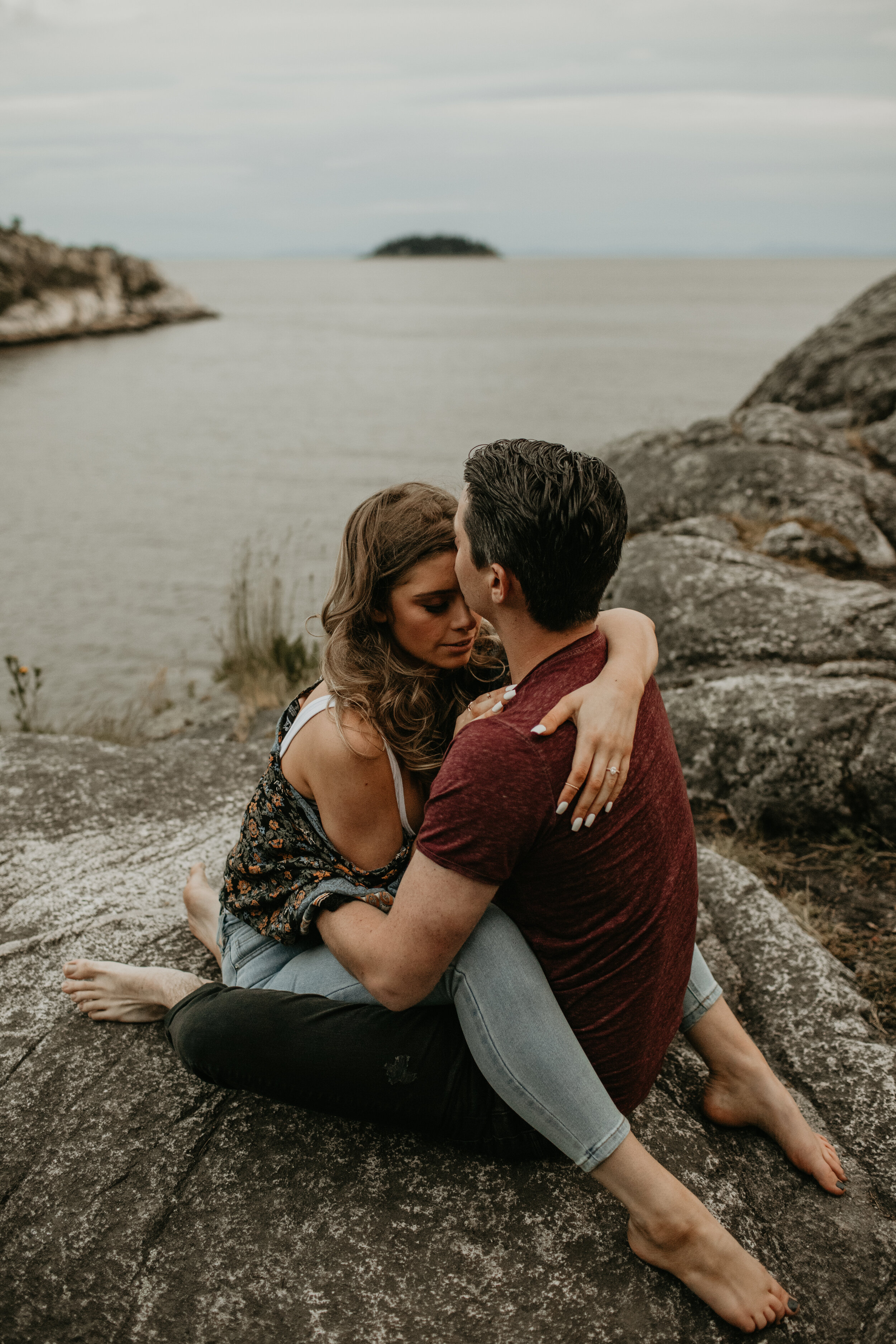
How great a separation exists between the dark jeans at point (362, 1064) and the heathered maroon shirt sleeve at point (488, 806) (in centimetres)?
60

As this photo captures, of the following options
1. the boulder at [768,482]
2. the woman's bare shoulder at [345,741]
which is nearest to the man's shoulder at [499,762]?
the woman's bare shoulder at [345,741]

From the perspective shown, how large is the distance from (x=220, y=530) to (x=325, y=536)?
1.63 metres

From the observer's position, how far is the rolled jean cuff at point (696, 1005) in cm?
254

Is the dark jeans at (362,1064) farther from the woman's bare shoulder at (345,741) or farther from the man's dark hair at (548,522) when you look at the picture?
the man's dark hair at (548,522)

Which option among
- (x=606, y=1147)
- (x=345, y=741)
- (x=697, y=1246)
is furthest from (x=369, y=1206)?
(x=345, y=741)

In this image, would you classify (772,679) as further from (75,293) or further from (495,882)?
(75,293)

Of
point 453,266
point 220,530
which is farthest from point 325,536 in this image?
point 453,266

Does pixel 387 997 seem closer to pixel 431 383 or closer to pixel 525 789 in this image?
pixel 525 789

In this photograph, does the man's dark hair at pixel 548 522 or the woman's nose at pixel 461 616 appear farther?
the woman's nose at pixel 461 616

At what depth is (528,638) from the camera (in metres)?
2.11

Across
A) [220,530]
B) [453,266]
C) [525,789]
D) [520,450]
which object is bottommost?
[220,530]

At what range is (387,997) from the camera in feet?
6.76

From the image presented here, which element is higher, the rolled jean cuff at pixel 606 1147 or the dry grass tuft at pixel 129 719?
the rolled jean cuff at pixel 606 1147

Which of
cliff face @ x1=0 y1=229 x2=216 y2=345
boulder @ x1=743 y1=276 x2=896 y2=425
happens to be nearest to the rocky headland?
boulder @ x1=743 y1=276 x2=896 y2=425
